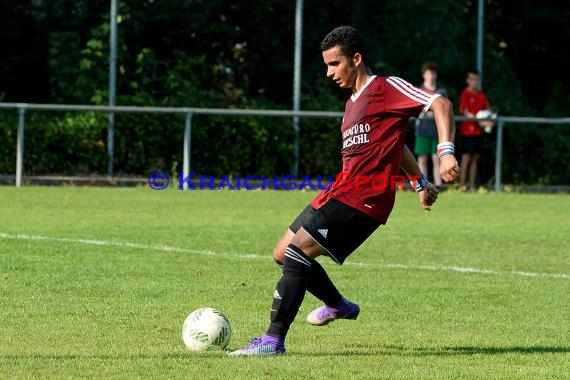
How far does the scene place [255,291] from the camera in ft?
34.9

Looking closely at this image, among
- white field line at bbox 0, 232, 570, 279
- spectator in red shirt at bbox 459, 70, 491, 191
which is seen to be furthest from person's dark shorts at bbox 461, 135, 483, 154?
white field line at bbox 0, 232, 570, 279

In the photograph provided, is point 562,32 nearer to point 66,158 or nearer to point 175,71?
point 175,71

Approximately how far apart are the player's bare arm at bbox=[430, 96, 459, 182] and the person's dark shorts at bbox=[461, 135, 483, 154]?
1474 cm

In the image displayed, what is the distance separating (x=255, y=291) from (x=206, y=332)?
9.45ft

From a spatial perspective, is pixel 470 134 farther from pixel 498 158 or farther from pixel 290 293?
pixel 290 293

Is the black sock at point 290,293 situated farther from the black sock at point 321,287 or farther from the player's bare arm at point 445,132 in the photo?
the player's bare arm at point 445,132

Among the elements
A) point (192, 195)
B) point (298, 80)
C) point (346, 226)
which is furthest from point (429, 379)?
point (298, 80)

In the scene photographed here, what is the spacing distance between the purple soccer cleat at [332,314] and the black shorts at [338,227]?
62cm

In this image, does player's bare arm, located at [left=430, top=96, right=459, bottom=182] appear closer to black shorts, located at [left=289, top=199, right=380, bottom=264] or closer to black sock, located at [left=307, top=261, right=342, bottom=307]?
black shorts, located at [left=289, top=199, right=380, bottom=264]

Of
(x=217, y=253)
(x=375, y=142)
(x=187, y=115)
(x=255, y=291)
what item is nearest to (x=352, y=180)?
(x=375, y=142)

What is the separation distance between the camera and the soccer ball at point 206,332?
7.78 m

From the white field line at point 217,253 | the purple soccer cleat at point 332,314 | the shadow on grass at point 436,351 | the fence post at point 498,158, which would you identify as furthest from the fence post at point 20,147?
the shadow on grass at point 436,351

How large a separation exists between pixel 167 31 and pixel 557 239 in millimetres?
14523

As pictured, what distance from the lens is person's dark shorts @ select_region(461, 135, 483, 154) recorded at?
72.8 feet
